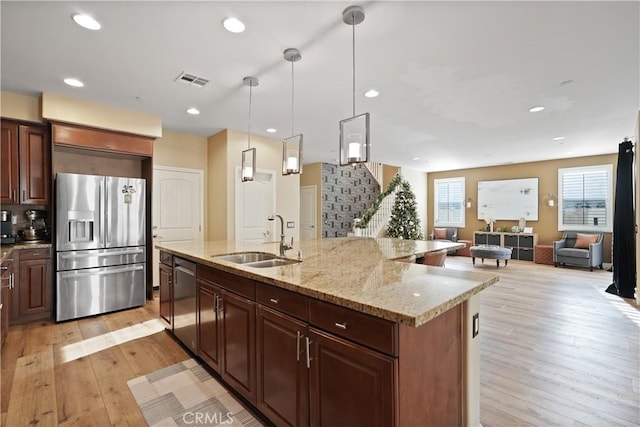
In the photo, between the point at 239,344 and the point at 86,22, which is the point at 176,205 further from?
the point at 239,344

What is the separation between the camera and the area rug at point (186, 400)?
6.37 feet

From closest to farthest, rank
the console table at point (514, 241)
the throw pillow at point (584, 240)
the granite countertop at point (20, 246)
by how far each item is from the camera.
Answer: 1. the granite countertop at point (20, 246)
2. the throw pillow at point (584, 240)
3. the console table at point (514, 241)

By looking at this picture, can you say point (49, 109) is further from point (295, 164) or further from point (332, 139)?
point (332, 139)

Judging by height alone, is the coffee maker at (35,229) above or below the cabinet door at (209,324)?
above

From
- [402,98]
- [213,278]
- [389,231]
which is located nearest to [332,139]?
[402,98]

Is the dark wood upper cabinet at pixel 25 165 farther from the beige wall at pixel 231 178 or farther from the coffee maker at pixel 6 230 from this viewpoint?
the beige wall at pixel 231 178

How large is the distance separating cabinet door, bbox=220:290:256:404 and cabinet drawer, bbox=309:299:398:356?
0.61 meters

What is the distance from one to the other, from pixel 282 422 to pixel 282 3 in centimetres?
260

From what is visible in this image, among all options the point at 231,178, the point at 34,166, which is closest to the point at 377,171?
the point at 231,178

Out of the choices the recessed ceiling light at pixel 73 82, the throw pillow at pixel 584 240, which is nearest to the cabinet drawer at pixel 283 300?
the recessed ceiling light at pixel 73 82

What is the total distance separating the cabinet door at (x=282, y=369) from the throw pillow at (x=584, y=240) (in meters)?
8.01

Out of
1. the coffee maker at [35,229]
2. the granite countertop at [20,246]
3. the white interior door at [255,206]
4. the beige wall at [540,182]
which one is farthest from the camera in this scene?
the beige wall at [540,182]

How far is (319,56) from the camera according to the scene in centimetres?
270

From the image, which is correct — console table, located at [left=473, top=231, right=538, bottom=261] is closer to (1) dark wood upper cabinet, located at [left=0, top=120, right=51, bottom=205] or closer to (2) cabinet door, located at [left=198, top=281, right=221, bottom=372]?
(2) cabinet door, located at [left=198, top=281, right=221, bottom=372]
